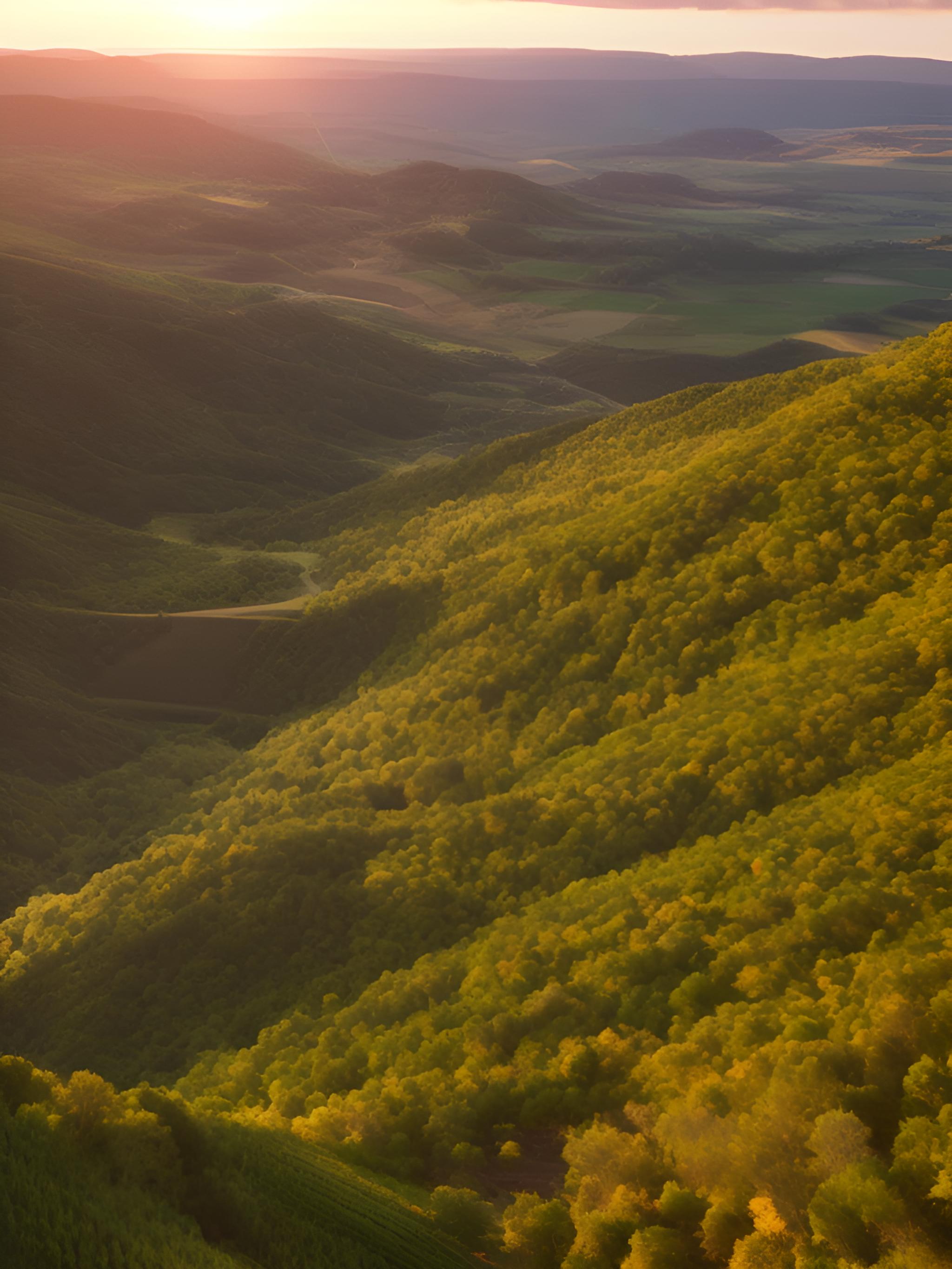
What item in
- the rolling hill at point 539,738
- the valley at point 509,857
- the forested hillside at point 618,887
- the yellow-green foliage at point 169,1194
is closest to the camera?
the yellow-green foliage at point 169,1194

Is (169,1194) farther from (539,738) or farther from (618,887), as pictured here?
(539,738)

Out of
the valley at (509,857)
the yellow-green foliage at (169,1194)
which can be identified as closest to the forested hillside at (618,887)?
the valley at (509,857)

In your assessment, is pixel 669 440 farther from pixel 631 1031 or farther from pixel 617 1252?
pixel 617 1252

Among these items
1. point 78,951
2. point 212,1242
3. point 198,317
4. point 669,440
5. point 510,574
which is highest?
point 198,317

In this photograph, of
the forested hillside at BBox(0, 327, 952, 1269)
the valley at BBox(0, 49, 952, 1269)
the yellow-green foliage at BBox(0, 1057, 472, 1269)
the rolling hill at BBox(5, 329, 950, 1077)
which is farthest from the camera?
the rolling hill at BBox(5, 329, 950, 1077)

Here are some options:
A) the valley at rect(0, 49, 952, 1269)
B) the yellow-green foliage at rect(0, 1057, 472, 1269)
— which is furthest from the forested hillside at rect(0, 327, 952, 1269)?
the yellow-green foliage at rect(0, 1057, 472, 1269)

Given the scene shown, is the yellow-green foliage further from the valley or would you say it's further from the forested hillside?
the forested hillside

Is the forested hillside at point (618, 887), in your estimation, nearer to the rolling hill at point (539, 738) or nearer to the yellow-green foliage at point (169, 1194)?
the rolling hill at point (539, 738)

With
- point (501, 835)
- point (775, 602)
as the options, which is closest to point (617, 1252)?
point (501, 835)
